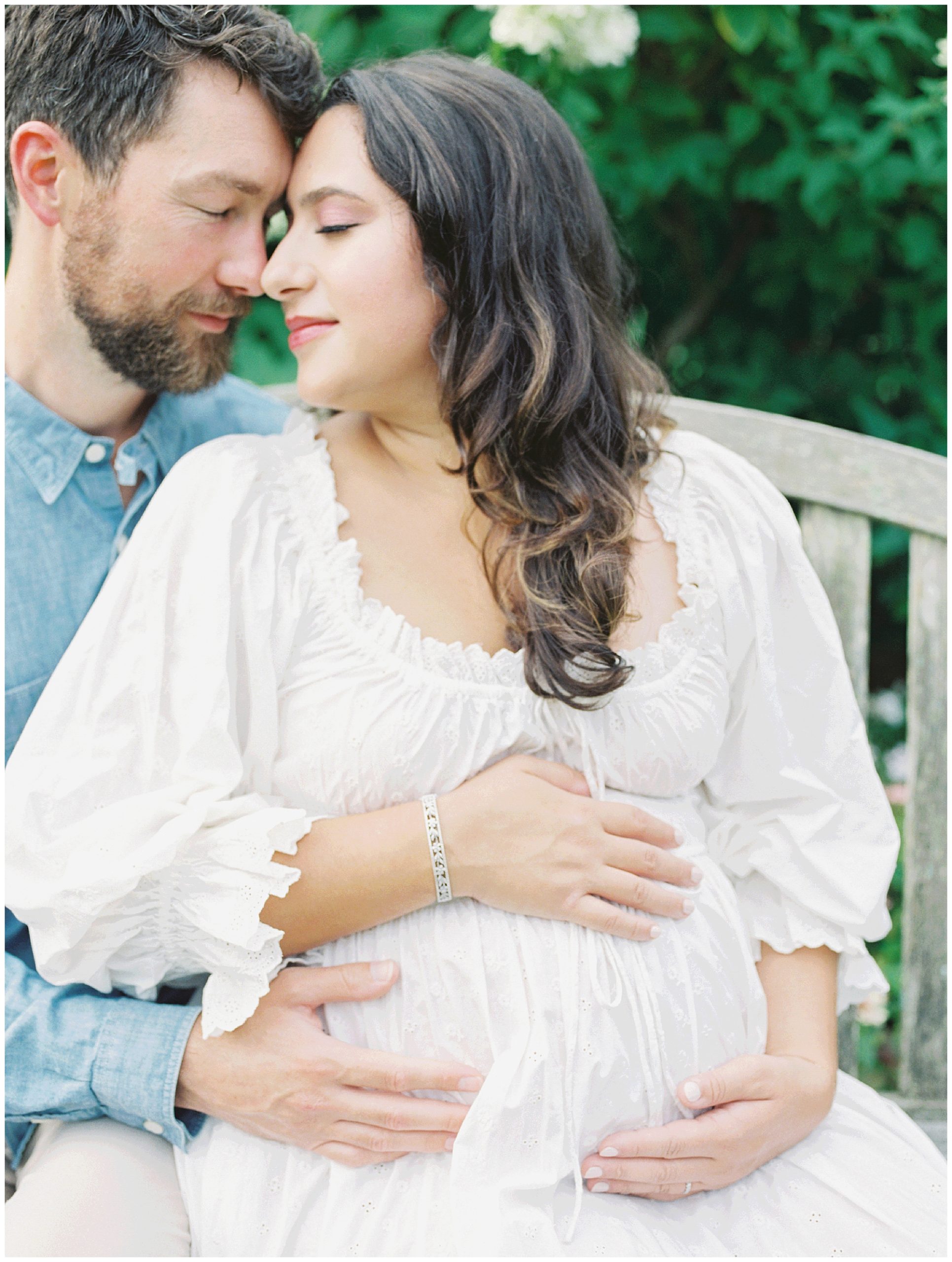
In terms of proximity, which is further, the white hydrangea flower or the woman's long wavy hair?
the white hydrangea flower

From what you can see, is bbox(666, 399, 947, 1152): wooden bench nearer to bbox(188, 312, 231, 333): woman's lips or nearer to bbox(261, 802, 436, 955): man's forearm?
bbox(188, 312, 231, 333): woman's lips

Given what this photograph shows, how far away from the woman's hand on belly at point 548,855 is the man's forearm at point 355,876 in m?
0.04

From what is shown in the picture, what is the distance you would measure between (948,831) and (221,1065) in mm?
1271

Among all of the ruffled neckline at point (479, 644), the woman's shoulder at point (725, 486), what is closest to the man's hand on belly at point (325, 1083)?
the ruffled neckline at point (479, 644)

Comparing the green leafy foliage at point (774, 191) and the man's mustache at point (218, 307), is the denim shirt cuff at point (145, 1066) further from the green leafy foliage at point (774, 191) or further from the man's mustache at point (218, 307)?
the green leafy foliage at point (774, 191)

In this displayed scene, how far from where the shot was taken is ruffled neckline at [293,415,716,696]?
1528mm

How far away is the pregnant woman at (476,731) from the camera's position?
1.42 metres

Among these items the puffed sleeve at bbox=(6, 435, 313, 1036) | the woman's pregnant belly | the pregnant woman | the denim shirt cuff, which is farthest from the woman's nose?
the denim shirt cuff

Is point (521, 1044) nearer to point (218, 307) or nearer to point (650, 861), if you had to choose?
point (650, 861)

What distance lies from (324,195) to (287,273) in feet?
0.39

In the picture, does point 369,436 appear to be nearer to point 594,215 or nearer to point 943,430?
point 594,215

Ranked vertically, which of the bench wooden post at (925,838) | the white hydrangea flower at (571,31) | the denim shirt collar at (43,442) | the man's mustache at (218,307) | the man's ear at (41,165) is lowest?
the bench wooden post at (925,838)

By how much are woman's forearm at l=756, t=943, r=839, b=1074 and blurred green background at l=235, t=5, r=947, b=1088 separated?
40.1 inches

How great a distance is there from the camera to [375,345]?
160cm
